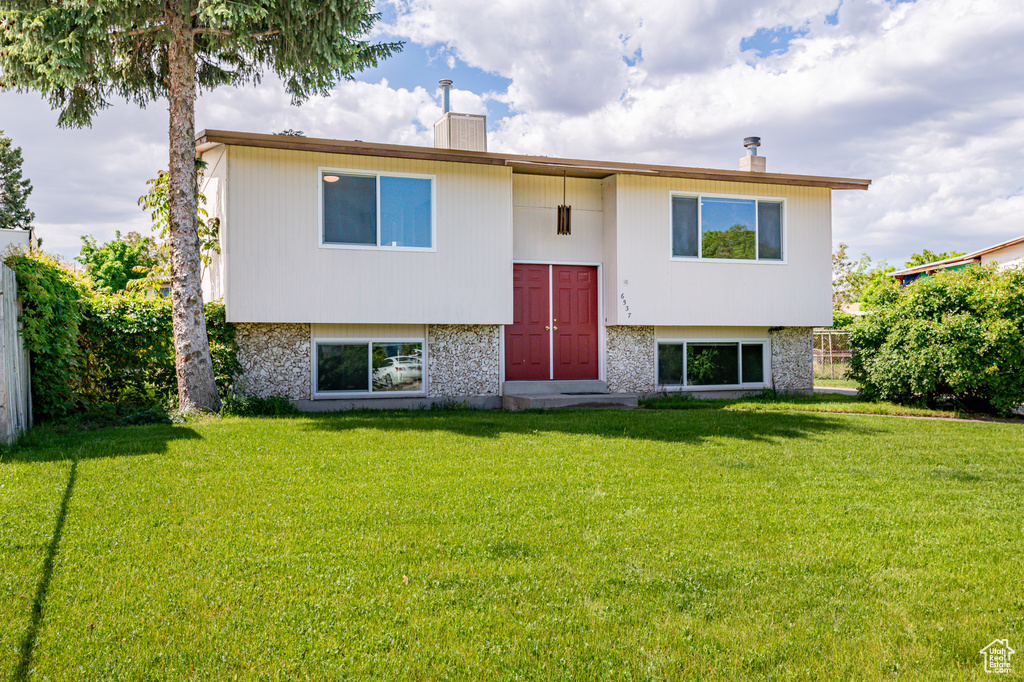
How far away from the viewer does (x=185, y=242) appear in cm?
977

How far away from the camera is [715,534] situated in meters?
4.69

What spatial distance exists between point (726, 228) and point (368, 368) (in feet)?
23.8

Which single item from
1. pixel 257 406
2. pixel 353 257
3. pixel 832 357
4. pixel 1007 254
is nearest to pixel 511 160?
pixel 353 257

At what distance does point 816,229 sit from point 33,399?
1346 cm

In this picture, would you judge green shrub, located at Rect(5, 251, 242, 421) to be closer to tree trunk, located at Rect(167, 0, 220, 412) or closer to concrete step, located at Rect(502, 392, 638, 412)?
tree trunk, located at Rect(167, 0, 220, 412)

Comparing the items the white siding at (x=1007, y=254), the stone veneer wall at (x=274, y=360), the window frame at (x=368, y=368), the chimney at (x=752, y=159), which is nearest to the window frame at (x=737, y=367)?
the chimney at (x=752, y=159)

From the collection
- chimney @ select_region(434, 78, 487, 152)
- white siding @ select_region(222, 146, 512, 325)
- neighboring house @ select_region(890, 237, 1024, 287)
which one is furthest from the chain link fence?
chimney @ select_region(434, 78, 487, 152)

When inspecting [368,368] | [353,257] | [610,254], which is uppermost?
[610,254]

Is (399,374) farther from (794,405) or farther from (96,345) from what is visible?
(794,405)

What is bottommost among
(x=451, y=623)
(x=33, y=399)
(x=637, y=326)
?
(x=451, y=623)

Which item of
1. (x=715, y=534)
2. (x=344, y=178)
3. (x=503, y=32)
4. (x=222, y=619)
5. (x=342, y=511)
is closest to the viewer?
(x=222, y=619)

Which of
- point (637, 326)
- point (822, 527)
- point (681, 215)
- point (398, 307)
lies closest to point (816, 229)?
point (681, 215)

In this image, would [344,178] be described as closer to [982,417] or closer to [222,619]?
[222,619]

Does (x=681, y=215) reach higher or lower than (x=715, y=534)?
higher
